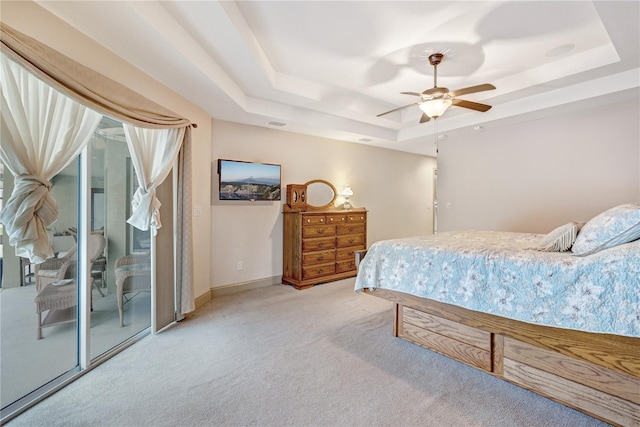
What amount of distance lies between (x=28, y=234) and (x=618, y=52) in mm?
4675

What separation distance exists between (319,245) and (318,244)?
28 millimetres

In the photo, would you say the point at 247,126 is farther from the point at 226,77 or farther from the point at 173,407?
the point at 173,407

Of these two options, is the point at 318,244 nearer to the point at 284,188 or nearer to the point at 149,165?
the point at 284,188

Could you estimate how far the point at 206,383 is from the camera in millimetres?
2004

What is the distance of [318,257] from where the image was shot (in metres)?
4.46

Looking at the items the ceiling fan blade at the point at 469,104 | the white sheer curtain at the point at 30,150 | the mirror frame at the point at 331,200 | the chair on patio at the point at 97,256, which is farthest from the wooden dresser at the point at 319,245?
the white sheer curtain at the point at 30,150

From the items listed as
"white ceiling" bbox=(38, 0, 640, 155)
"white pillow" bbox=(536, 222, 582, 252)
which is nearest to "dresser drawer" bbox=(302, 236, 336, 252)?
"white ceiling" bbox=(38, 0, 640, 155)

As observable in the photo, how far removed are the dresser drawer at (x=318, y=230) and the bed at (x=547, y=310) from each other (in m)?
2.00

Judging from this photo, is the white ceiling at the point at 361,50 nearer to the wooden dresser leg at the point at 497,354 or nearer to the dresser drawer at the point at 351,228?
the dresser drawer at the point at 351,228

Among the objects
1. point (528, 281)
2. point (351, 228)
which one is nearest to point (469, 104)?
point (528, 281)

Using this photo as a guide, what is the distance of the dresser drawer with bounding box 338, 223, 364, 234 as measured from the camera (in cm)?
Result: 472

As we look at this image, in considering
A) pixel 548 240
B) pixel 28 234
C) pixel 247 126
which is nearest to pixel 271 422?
pixel 28 234

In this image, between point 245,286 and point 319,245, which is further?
point 319,245

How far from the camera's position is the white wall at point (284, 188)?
4016mm
